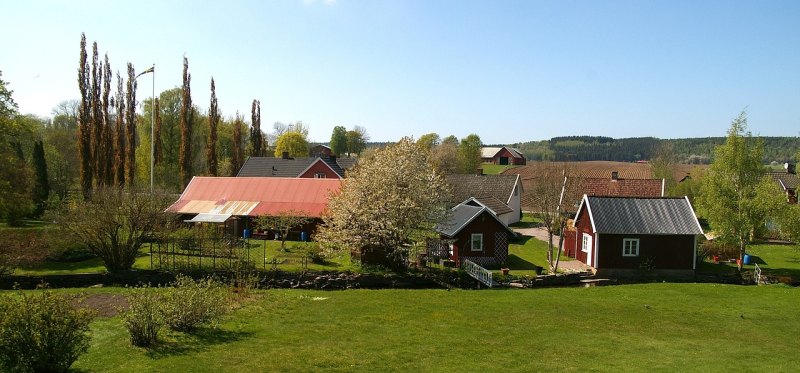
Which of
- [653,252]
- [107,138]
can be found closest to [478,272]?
[653,252]

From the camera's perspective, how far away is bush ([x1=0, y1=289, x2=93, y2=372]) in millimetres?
10672

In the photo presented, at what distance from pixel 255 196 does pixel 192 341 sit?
2568 cm

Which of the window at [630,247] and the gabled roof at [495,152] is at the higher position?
the gabled roof at [495,152]

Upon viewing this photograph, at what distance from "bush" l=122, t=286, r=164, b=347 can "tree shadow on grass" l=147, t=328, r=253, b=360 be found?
0.34 meters

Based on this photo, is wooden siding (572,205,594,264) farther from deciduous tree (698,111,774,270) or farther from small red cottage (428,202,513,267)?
deciduous tree (698,111,774,270)

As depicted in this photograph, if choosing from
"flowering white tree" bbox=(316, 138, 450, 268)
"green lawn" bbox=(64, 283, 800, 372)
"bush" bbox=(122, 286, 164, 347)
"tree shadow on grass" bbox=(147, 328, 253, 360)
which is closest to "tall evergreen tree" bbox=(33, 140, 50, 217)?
"flowering white tree" bbox=(316, 138, 450, 268)

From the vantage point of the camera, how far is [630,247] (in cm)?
2939

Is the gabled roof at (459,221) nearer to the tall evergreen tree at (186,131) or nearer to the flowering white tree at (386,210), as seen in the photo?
the flowering white tree at (386,210)

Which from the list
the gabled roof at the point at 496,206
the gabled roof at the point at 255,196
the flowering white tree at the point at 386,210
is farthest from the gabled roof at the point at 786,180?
the gabled roof at the point at 255,196

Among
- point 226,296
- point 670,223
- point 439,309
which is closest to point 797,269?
point 670,223

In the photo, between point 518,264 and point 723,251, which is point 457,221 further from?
point 723,251

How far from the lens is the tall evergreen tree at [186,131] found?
169 ft

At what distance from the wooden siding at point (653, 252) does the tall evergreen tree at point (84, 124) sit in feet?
129

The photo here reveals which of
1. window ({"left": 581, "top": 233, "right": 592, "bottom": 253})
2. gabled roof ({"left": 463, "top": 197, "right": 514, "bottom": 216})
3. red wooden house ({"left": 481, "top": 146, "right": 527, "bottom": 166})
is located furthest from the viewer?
red wooden house ({"left": 481, "top": 146, "right": 527, "bottom": 166})
